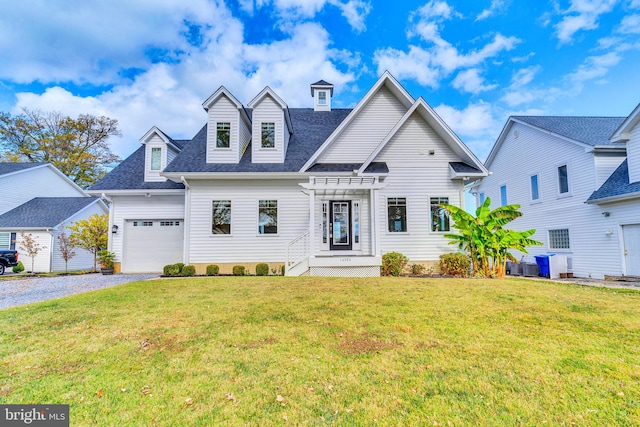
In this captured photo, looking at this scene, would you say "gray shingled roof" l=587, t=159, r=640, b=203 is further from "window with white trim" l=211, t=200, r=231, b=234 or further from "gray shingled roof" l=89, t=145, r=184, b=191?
"gray shingled roof" l=89, t=145, r=184, b=191

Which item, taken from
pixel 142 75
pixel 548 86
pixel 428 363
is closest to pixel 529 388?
pixel 428 363

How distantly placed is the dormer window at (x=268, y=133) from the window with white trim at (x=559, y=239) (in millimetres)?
15643

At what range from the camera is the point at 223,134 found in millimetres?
13602

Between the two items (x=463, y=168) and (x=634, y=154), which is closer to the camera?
(x=634, y=154)

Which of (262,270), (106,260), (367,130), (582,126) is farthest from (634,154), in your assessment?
(106,260)

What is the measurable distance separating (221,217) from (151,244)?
162 inches

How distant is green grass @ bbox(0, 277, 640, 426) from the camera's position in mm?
2746

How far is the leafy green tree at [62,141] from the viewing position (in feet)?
95.3

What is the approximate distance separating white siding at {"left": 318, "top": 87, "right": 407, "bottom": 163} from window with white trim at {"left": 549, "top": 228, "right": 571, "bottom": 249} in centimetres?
1069

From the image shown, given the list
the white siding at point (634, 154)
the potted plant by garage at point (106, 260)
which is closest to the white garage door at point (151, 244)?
the potted plant by garage at point (106, 260)

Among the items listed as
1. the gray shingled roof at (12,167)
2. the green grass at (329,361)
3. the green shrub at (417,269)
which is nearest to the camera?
the green grass at (329,361)

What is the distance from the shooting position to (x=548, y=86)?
18.9 metres

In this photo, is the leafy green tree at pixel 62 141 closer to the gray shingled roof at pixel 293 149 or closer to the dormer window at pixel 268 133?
the gray shingled roof at pixel 293 149

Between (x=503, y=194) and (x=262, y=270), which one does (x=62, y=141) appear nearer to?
(x=262, y=270)
